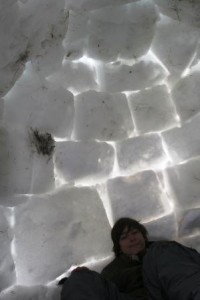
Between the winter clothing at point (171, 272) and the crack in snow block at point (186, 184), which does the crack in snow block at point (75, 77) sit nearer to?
the crack in snow block at point (186, 184)

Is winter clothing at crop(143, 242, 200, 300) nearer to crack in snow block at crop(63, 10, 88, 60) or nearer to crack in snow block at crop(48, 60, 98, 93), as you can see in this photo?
crack in snow block at crop(48, 60, 98, 93)

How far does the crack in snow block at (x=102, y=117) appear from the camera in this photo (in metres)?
2.26

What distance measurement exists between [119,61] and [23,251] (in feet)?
4.11

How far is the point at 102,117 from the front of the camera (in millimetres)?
2307

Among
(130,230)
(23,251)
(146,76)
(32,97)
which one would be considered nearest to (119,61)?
(146,76)

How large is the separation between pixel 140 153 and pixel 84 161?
38cm

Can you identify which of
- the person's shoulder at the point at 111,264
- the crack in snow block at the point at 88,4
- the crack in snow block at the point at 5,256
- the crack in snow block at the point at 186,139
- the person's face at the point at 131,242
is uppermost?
the crack in snow block at the point at 88,4

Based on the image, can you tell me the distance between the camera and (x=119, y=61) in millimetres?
2326

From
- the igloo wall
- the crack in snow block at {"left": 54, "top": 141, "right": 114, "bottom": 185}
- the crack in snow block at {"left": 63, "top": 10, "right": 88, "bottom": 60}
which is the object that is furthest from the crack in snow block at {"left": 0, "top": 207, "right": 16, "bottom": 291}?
the crack in snow block at {"left": 63, "top": 10, "right": 88, "bottom": 60}

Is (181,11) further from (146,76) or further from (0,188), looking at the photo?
(0,188)

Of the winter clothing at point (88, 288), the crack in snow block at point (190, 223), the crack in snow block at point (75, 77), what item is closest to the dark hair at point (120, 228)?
the crack in snow block at point (190, 223)

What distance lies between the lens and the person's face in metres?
2.15

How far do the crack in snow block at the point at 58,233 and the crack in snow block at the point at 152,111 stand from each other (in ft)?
1.82

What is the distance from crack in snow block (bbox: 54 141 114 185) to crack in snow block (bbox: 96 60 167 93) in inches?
14.9
